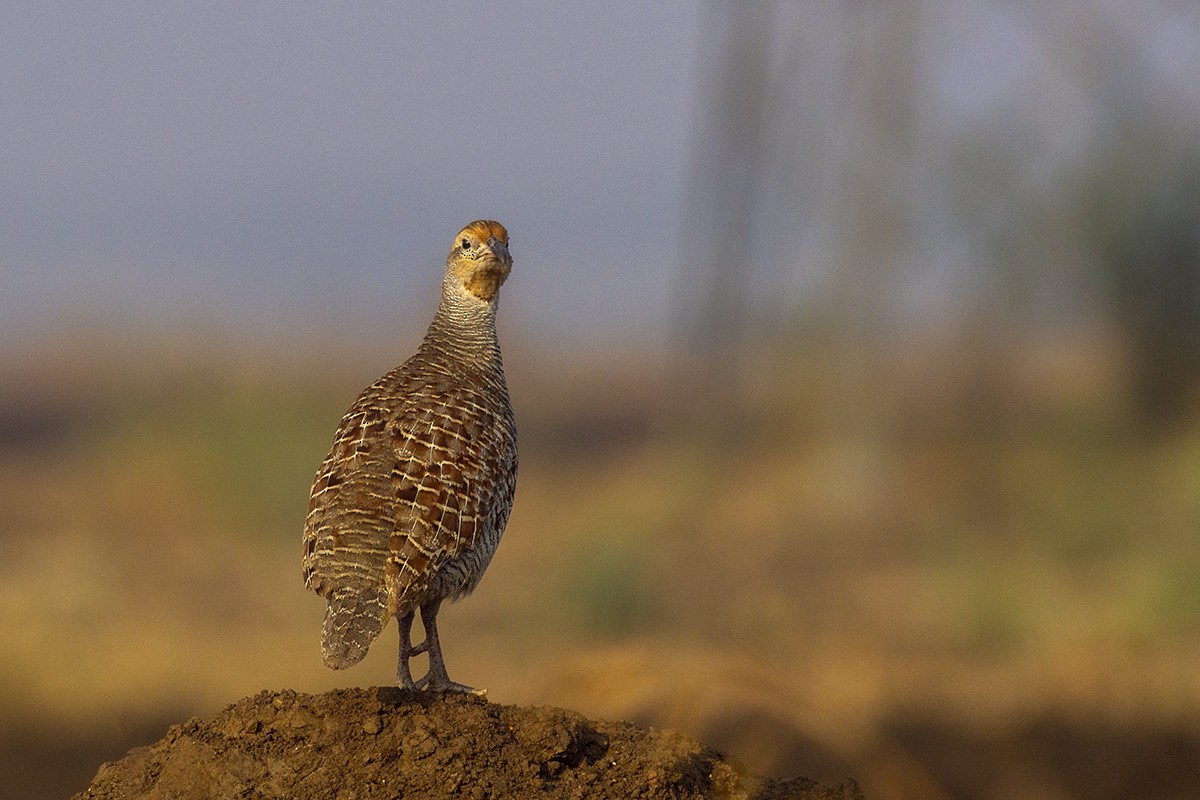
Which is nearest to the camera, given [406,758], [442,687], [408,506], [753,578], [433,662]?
[406,758]

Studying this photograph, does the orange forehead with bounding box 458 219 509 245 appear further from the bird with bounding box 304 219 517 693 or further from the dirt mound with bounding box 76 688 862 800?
the dirt mound with bounding box 76 688 862 800

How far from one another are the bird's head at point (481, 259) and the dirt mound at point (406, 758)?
1775mm

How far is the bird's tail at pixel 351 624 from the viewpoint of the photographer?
198 inches

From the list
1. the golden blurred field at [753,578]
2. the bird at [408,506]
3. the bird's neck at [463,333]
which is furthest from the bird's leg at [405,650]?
the bird's neck at [463,333]

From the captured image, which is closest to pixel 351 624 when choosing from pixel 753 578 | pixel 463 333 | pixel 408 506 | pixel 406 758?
pixel 408 506

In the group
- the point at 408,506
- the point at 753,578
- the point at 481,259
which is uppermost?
the point at 481,259

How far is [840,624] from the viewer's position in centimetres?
1688

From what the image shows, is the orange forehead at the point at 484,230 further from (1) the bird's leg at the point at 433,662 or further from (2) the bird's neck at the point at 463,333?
(1) the bird's leg at the point at 433,662

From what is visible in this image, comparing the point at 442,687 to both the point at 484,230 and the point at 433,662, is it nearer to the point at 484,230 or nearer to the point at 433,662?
the point at 433,662

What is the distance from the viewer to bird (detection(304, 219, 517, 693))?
17.3 feet

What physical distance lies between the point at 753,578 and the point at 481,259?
13.7 metres

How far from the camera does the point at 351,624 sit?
514 cm

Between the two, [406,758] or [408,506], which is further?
[408,506]

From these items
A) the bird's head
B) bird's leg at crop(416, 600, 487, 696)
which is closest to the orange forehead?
the bird's head
